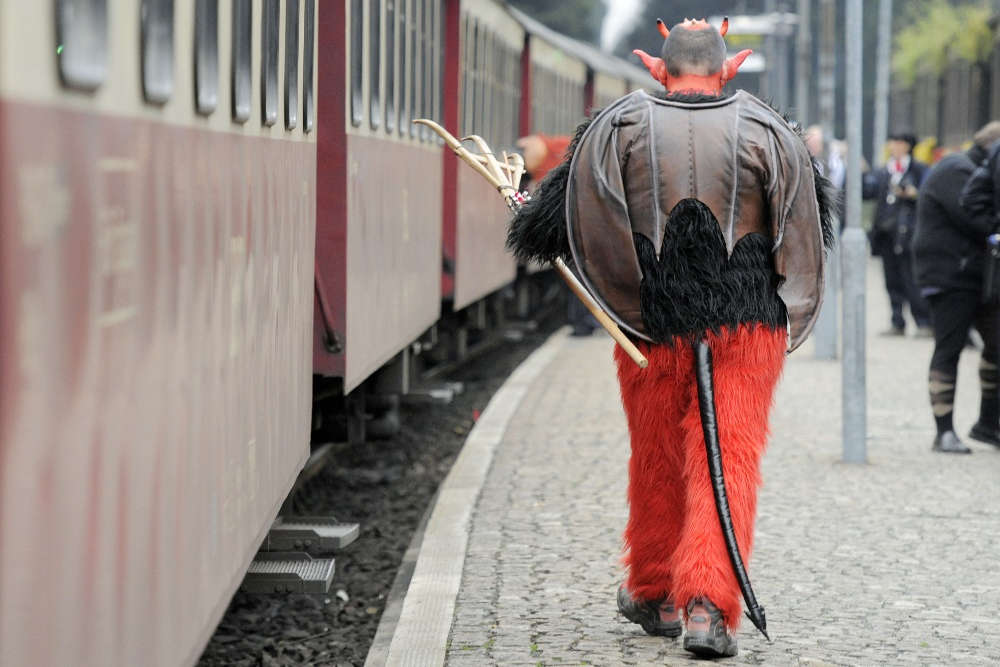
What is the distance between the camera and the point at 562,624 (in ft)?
19.0

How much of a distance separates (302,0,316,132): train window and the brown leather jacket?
1083 mm

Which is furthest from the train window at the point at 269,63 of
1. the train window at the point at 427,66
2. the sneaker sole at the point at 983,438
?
the sneaker sole at the point at 983,438

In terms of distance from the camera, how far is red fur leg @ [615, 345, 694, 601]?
5.16 meters

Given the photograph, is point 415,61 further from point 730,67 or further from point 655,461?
point 655,461

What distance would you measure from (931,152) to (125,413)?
32685 millimetres

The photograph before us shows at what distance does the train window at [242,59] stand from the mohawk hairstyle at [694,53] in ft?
4.75

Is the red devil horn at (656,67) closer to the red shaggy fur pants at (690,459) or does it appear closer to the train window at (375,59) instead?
the red shaggy fur pants at (690,459)

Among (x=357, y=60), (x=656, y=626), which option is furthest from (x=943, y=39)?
(x=656, y=626)

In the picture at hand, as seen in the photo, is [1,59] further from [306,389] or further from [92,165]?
[306,389]

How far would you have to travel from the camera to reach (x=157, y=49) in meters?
2.88

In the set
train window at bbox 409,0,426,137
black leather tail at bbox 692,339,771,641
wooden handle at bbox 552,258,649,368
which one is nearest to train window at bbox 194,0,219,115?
wooden handle at bbox 552,258,649,368

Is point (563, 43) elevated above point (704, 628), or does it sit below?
above

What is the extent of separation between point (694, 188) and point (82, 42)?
9.66ft

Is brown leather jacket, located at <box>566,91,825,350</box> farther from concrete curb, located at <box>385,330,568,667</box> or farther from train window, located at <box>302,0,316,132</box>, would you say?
concrete curb, located at <box>385,330,568,667</box>
